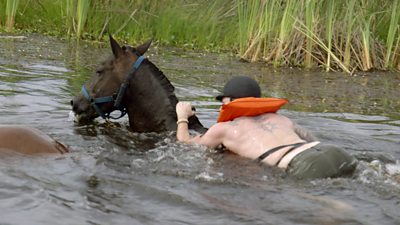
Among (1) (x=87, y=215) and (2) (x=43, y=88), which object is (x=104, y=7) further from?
(1) (x=87, y=215)

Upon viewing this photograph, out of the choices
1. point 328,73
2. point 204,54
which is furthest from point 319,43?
point 204,54

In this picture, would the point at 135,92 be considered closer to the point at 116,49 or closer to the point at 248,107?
the point at 116,49

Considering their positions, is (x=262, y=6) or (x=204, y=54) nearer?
(x=262, y=6)

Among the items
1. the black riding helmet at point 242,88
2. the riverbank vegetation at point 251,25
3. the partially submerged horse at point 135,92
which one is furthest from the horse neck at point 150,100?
the riverbank vegetation at point 251,25

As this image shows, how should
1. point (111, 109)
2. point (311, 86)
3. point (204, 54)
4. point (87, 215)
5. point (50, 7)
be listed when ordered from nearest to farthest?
1. point (87, 215)
2. point (111, 109)
3. point (311, 86)
4. point (204, 54)
5. point (50, 7)

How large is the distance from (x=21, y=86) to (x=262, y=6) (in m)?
4.99

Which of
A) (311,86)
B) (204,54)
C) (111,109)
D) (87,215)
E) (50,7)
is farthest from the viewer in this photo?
(50,7)

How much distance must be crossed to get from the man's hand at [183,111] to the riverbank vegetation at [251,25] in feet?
18.6

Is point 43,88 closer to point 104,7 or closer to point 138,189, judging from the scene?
point 138,189

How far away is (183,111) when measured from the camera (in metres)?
7.01

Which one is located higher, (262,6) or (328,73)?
(262,6)

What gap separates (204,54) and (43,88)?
568 centimetres

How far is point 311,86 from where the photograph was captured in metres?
11.7

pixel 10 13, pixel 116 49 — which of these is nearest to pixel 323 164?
pixel 116 49
